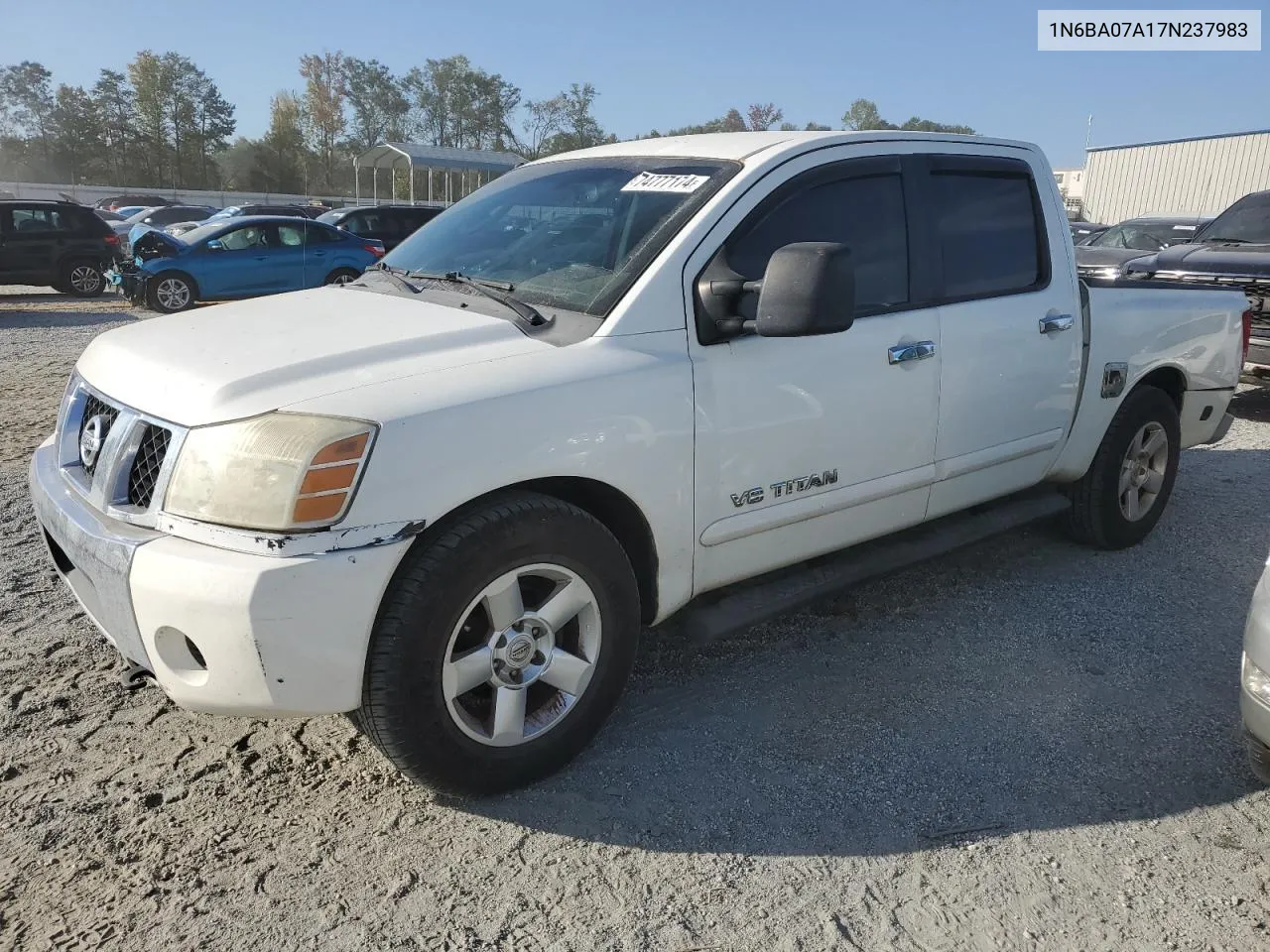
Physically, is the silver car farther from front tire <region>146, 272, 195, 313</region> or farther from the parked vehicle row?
front tire <region>146, 272, 195, 313</region>

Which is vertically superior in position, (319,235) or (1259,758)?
(319,235)

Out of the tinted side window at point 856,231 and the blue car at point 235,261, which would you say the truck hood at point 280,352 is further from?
the blue car at point 235,261

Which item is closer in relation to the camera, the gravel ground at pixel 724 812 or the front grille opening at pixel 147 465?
the gravel ground at pixel 724 812

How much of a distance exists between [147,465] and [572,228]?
5.04 feet

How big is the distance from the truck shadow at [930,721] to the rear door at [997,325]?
1.89ft

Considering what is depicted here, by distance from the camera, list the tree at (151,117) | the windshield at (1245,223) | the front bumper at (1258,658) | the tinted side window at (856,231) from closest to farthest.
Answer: the front bumper at (1258,658) < the tinted side window at (856,231) < the windshield at (1245,223) < the tree at (151,117)

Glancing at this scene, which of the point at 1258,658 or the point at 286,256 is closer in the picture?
the point at 1258,658

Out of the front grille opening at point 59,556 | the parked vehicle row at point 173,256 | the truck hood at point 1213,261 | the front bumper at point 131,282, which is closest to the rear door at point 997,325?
the front grille opening at point 59,556

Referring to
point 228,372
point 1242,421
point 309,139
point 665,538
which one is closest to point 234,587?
point 228,372

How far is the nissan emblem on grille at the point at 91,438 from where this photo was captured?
8.70ft

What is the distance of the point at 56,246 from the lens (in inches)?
639

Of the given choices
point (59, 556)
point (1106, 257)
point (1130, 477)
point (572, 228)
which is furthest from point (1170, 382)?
point (1106, 257)

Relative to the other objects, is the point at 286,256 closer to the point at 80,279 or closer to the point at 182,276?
the point at 182,276

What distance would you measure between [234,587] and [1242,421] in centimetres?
823
